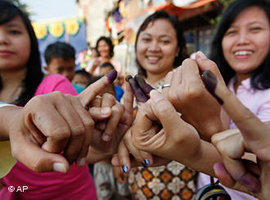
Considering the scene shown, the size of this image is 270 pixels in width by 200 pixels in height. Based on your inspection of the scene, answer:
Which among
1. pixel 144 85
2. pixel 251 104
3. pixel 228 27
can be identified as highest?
pixel 228 27

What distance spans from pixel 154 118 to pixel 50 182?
0.71m

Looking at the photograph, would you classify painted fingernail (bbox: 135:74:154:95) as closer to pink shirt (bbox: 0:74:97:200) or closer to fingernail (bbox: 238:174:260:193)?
fingernail (bbox: 238:174:260:193)

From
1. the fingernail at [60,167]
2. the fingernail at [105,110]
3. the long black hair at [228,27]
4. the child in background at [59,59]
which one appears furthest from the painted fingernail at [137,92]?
the child in background at [59,59]

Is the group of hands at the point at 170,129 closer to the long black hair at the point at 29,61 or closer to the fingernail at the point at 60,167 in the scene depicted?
the fingernail at the point at 60,167

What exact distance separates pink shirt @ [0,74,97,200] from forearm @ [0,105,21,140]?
13.5 inches

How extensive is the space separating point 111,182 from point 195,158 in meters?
1.77

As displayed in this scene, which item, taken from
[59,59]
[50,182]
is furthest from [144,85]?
[59,59]

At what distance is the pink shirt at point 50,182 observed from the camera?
3.01ft

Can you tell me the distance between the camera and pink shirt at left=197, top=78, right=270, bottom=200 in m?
0.97

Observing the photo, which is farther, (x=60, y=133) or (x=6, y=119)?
(x=6, y=119)

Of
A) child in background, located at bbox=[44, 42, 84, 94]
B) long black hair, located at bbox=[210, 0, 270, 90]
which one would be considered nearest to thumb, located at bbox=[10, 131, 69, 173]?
long black hair, located at bbox=[210, 0, 270, 90]

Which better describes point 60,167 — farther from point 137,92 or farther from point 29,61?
point 29,61

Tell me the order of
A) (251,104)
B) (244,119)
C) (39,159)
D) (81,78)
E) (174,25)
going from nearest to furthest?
(244,119), (39,159), (251,104), (174,25), (81,78)

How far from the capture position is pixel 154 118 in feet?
1.98
